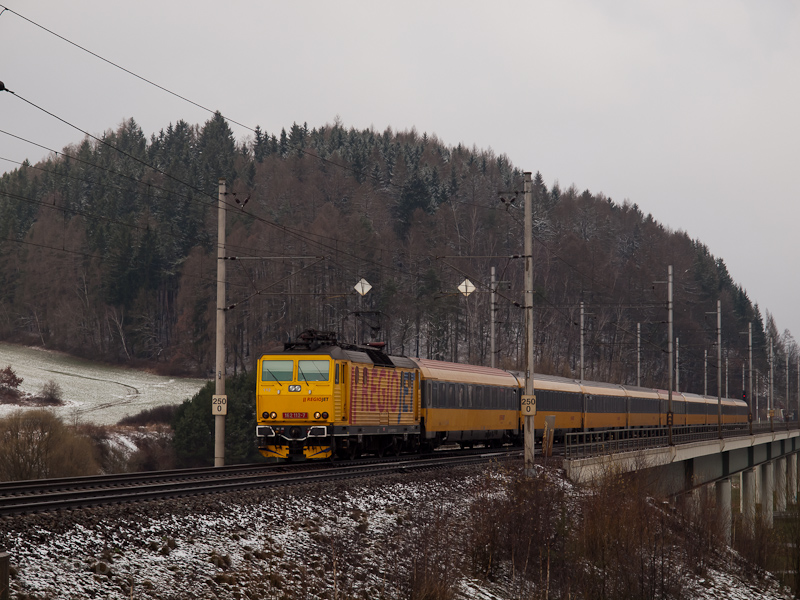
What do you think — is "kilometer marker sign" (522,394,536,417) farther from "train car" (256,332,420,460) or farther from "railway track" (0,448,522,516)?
"train car" (256,332,420,460)

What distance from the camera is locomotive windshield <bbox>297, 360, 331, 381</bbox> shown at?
26.2m

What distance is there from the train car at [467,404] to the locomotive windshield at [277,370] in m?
7.17

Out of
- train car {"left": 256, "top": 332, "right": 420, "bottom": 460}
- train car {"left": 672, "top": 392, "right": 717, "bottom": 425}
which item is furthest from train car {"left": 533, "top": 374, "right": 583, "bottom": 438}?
train car {"left": 672, "top": 392, "right": 717, "bottom": 425}

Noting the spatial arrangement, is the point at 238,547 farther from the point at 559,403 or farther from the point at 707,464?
the point at 707,464

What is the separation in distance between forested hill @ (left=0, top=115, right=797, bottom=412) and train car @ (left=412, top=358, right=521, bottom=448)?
128 ft

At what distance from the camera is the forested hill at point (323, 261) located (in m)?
92.8

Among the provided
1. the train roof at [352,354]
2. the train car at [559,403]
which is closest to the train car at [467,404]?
the train car at [559,403]

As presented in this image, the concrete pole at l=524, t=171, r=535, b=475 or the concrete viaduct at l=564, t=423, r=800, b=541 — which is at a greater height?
the concrete pole at l=524, t=171, r=535, b=475

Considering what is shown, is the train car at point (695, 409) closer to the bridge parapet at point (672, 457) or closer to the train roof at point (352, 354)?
the bridge parapet at point (672, 457)

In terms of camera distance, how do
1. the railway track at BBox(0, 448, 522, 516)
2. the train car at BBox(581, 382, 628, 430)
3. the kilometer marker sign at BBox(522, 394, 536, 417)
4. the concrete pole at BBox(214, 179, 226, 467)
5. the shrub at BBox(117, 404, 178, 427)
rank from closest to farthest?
1. the railway track at BBox(0, 448, 522, 516)
2. the concrete pole at BBox(214, 179, 226, 467)
3. the kilometer marker sign at BBox(522, 394, 536, 417)
4. the train car at BBox(581, 382, 628, 430)
5. the shrub at BBox(117, 404, 178, 427)

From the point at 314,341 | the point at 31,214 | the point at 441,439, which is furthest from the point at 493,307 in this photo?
the point at 31,214

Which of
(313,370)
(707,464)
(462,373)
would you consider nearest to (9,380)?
(462,373)

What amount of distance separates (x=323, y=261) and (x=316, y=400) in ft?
194

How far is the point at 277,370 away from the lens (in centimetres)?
2689
